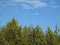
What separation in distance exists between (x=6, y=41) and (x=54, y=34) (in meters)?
7.70

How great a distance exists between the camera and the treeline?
29.9 metres

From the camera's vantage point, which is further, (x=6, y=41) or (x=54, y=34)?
(x=54, y=34)

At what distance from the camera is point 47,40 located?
31.8 metres

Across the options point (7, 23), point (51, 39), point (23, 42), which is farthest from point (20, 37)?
point (51, 39)

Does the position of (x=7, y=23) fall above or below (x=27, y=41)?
above

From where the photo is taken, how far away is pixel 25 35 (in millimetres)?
31203

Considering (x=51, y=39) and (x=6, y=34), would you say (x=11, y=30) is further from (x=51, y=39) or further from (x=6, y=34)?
(x=51, y=39)

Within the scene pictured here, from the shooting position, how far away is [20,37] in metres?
30.1

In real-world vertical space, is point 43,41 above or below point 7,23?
Answer: below

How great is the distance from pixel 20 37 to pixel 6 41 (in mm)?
2210

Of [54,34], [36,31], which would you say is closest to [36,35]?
[36,31]

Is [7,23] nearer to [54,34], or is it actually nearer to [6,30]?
[6,30]

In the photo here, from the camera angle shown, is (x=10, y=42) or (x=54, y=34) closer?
(x=10, y=42)

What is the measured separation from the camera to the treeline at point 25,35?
98.1ft
